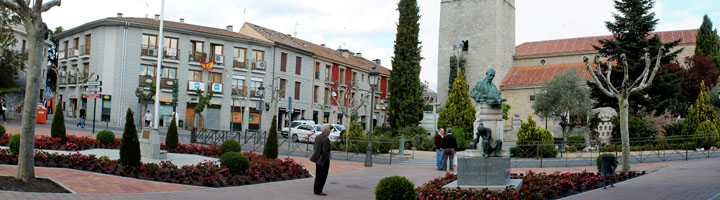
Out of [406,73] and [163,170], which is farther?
[406,73]

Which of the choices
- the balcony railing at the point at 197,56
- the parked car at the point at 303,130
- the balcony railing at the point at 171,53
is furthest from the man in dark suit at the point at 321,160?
the balcony railing at the point at 197,56

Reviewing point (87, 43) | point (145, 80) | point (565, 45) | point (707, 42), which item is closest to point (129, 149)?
point (145, 80)

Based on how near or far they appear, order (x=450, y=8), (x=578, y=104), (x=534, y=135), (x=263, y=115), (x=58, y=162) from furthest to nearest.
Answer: (x=450, y=8)
(x=263, y=115)
(x=578, y=104)
(x=534, y=135)
(x=58, y=162)

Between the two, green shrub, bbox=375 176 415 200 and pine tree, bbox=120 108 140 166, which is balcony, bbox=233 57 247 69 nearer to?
pine tree, bbox=120 108 140 166

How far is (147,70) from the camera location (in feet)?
123

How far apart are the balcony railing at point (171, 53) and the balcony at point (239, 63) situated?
14.7ft

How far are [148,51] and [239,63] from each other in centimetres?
690

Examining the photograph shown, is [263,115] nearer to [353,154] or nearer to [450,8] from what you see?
[450,8]

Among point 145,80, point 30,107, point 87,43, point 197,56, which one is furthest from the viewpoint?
point 197,56

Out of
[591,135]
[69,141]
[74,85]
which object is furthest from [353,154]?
[74,85]

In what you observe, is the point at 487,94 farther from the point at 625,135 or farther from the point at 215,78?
the point at 215,78

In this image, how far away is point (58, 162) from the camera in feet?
37.4

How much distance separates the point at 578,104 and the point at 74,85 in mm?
35803

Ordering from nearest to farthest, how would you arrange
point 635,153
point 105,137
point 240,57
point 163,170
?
1. point 163,170
2. point 105,137
3. point 635,153
4. point 240,57
